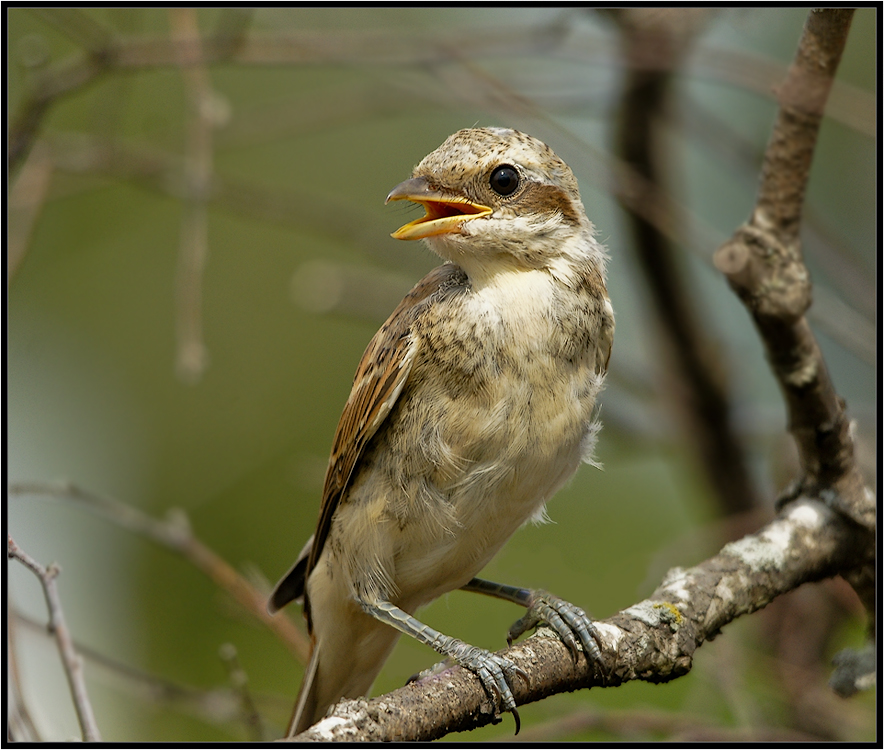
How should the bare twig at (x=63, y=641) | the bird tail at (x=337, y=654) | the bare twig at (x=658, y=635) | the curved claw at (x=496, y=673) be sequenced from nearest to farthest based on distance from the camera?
the bare twig at (x=658, y=635) → the bare twig at (x=63, y=641) → the curved claw at (x=496, y=673) → the bird tail at (x=337, y=654)

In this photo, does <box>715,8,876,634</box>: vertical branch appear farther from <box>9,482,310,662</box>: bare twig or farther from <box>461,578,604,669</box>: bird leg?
<box>9,482,310,662</box>: bare twig

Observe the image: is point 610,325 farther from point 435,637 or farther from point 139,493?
point 139,493

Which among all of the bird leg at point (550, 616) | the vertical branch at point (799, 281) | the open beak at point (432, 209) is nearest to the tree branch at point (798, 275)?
the vertical branch at point (799, 281)

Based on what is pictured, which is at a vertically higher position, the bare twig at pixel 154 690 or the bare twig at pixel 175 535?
the bare twig at pixel 175 535

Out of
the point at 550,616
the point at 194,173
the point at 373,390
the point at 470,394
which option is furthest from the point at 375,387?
the point at 194,173

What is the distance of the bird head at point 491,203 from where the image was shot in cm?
300

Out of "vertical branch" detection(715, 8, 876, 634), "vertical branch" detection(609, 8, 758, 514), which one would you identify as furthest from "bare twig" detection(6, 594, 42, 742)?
"vertical branch" detection(609, 8, 758, 514)

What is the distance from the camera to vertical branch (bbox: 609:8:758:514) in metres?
4.80

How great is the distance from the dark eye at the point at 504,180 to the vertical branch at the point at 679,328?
5.67 ft

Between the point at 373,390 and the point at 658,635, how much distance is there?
1206mm

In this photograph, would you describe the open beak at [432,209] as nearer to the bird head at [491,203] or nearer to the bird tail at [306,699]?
the bird head at [491,203]

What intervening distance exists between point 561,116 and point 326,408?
93.0 inches

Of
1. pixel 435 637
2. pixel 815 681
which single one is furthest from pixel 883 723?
pixel 435 637

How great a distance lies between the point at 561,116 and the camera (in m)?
4.46
